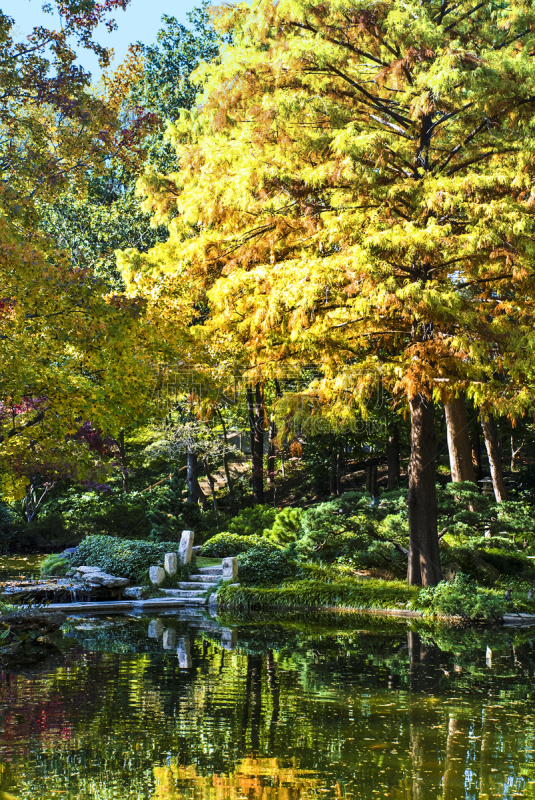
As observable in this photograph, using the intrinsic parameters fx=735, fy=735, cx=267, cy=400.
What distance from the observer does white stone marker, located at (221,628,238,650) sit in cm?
962

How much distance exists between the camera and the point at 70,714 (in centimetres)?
604

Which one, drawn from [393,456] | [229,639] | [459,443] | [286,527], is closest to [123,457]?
[393,456]

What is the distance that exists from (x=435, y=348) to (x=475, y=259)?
1470 millimetres

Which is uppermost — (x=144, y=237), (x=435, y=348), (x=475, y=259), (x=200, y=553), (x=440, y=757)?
(x=144, y=237)

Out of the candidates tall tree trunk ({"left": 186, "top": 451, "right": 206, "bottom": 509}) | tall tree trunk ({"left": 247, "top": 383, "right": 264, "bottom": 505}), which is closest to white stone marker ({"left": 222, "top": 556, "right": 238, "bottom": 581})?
tall tree trunk ({"left": 247, "top": 383, "right": 264, "bottom": 505})

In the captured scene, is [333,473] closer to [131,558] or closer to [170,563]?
[131,558]

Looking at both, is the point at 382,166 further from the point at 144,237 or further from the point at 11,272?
the point at 144,237

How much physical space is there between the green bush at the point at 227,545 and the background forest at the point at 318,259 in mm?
767

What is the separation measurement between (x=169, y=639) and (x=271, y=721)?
4.64 m

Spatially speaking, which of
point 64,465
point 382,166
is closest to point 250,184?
point 382,166

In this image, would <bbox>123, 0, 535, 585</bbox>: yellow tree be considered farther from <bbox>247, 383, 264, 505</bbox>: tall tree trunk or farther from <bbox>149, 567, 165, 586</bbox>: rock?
<bbox>247, 383, 264, 505</bbox>: tall tree trunk

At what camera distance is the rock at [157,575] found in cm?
1526

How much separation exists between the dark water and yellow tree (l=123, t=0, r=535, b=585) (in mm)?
4426

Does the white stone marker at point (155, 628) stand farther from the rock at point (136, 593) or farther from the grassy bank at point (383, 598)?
the rock at point (136, 593)
